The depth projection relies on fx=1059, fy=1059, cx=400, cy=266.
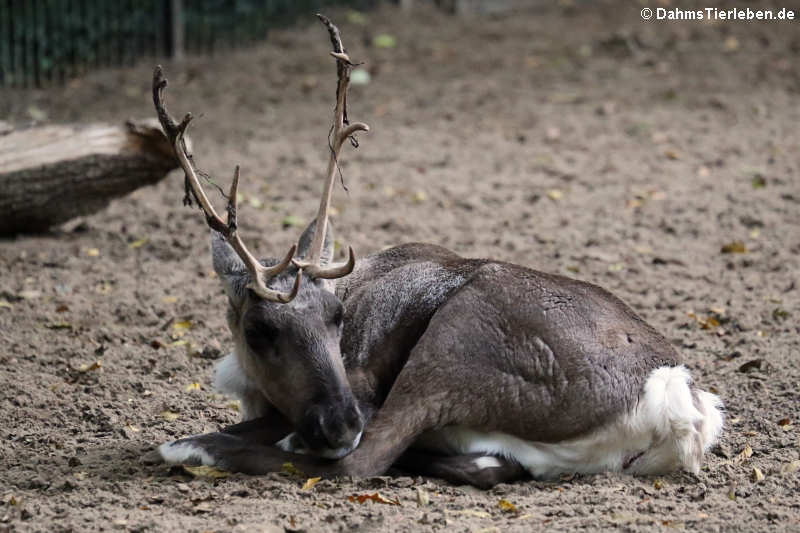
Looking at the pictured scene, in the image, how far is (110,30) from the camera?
12102mm

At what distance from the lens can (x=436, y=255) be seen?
5.43 m

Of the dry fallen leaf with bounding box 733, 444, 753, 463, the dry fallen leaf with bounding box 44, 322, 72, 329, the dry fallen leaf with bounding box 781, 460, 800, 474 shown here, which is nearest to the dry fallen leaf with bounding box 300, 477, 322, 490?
the dry fallen leaf with bounding box 733, 444, 753, 463

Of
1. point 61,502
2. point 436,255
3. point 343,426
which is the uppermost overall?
point 436,255

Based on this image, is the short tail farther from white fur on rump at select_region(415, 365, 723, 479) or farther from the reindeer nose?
the reindeer nose

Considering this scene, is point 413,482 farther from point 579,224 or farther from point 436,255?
point 579,224

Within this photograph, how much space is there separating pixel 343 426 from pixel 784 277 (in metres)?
4.06

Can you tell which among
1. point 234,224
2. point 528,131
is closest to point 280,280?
point 234,224

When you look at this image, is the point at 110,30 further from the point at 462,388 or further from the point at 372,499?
the point at 372,499

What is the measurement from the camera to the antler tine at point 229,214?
443 centimetres

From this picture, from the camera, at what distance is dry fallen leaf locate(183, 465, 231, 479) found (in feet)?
14.5

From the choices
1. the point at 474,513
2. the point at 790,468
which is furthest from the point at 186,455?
the point at 790,468

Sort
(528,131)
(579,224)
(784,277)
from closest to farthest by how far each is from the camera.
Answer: (784,277), (579,224), (528,131)

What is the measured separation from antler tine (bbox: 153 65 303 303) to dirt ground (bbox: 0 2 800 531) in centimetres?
79

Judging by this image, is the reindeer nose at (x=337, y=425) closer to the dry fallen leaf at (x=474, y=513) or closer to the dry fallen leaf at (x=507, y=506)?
the dry fallen leaf at (x=474, y=513)
